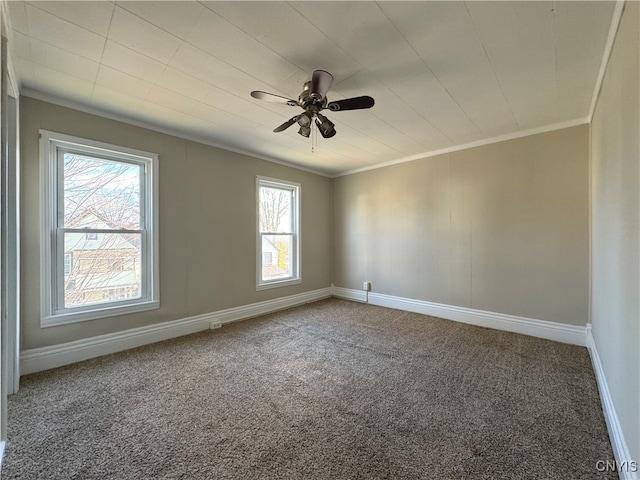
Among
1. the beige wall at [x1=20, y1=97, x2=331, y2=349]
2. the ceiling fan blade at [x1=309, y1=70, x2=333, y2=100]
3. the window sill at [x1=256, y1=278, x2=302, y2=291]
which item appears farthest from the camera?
the window sill at [x1=256, y1=278, x2=302, y2=291]

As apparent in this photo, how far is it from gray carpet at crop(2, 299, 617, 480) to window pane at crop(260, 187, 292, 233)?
2020 millimetres

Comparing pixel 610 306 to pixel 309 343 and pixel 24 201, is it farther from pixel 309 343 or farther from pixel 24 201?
pixel 24 201

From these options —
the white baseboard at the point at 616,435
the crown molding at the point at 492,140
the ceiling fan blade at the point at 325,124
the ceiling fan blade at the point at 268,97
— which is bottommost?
the white baseboard at the point at 616,435

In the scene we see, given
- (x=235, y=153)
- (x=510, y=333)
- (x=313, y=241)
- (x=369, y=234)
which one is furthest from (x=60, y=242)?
(x=510, y=333)

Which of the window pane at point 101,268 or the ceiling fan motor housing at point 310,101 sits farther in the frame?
the window pane at point 101,268

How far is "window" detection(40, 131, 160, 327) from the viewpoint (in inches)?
100

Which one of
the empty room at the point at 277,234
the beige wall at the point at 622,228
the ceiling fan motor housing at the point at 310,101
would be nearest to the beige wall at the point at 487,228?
the empty room at the point at 277,234

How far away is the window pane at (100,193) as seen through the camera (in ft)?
8.77

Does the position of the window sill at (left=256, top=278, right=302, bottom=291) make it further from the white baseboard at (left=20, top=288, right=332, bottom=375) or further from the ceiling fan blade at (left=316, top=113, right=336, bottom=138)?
the ceiling fan blade at (left=316, top=113, right=336, bottom=138)

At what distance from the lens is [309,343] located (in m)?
3.12

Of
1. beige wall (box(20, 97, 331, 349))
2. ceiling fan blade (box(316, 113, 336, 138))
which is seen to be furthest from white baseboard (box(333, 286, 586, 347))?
ceiling fan blade (box(316, 113, 336, 138))

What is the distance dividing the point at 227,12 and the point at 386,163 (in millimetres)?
3501

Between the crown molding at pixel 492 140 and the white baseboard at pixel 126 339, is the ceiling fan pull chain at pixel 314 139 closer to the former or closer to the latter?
the crown molding at pixel 492 140

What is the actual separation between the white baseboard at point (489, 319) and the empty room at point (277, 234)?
0.03 meters
